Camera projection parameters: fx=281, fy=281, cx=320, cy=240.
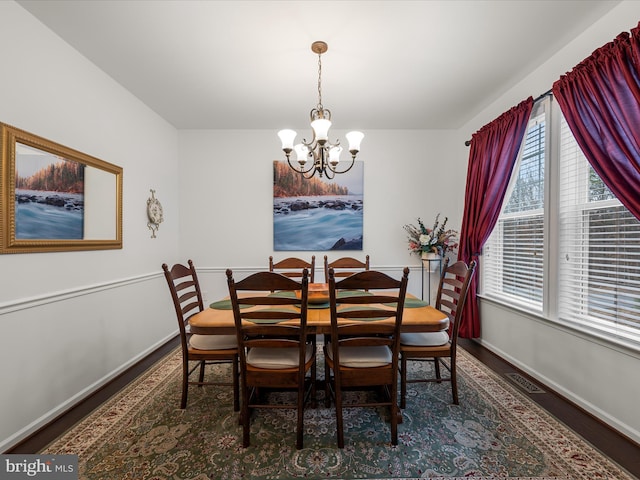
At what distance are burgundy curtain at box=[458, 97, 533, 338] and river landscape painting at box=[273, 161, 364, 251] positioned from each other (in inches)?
51.6

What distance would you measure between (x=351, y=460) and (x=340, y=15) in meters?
2.71

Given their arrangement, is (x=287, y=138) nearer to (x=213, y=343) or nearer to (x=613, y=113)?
(x=213, y=343)

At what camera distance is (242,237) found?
150 inches

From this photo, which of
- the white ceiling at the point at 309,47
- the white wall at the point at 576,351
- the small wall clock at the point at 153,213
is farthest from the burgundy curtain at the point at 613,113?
the small wall clock at the point at 153,213

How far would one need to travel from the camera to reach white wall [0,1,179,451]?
1720mm

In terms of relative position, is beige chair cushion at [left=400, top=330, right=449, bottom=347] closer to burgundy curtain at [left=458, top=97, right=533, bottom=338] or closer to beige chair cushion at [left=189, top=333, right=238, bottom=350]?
beige chair cushion at [left=189, top=333, right=238, bottom=350]


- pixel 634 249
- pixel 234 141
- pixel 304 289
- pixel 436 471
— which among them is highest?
pixel 234 141

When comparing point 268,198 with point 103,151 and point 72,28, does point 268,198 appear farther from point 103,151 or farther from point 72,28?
point 72,28

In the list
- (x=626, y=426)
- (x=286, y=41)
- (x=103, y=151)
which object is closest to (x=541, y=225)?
(x=626, y=426)

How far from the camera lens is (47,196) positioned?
1964 mm

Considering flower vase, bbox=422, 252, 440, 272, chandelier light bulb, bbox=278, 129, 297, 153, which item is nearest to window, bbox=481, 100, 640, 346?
flower vase, bbox=422, 252, 440, 272

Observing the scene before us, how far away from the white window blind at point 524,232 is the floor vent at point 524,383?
2.03 ft

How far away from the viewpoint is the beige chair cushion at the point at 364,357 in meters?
1.70

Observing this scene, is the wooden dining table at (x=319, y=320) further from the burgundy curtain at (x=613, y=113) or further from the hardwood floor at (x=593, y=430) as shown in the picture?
the burgundy curtain at (x=613, y=113)
